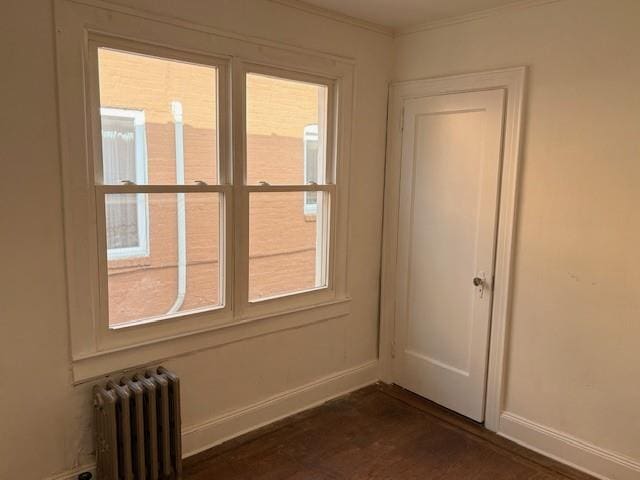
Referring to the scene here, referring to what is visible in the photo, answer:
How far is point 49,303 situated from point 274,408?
1.57 m

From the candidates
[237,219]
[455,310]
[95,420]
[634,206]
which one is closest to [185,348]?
[95,420]

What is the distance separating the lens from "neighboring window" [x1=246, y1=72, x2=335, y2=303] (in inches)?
116

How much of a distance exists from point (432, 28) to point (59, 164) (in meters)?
2.49

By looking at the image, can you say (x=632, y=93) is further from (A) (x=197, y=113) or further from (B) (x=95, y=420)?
(B) (x=95, y=420)

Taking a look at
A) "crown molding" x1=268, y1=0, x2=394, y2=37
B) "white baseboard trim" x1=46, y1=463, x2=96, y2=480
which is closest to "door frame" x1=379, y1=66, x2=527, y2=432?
"crown molding" x1=268, y1=0, x2=394, y2=37

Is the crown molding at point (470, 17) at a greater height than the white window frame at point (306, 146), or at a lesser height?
greater

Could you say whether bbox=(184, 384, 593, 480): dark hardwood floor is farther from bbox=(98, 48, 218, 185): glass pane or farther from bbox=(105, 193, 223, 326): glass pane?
bbox=(98, 48, 218, 185): glass pane

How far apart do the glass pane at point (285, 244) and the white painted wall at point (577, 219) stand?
4.27 ft

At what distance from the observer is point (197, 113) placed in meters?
2.66

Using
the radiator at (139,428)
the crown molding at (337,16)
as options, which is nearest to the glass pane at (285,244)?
the radiator at (139,428)

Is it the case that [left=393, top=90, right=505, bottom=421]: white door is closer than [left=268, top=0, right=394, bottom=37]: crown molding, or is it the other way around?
[left=268, top=0, right=394, bottom=37]: crown molding

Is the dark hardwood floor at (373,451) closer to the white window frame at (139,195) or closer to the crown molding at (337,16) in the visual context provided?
the white window frame at (139,195)

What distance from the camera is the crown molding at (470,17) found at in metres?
2.78

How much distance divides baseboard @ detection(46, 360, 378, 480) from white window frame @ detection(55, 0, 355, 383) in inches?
18.7
